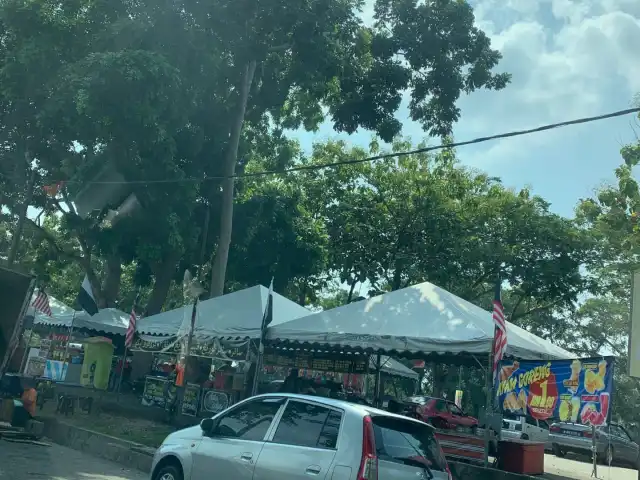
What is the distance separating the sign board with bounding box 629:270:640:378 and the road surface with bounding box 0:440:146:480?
7876mm

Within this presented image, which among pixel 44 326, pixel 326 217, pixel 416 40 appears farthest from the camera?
pixel 326 217

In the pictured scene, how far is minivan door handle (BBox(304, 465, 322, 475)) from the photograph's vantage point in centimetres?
613

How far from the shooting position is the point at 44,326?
26.2 meters

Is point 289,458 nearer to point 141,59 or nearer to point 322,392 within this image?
point 322,392

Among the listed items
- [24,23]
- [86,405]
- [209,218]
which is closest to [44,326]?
[209,218]

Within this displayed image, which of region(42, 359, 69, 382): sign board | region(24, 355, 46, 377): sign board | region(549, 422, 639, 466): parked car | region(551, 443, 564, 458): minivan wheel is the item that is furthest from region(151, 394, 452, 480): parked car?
region(551, 443, 564, 458): minivan wheel

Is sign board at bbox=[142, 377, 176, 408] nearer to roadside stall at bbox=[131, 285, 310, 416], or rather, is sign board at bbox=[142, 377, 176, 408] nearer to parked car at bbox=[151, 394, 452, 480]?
roadside stall at bbox=[131, 285, 310, 416]

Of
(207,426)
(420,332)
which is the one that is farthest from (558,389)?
(207,426)

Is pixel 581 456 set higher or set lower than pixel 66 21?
lower

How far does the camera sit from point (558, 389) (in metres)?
10.9

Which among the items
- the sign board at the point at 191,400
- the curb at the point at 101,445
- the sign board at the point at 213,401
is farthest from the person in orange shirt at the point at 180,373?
the curb at the point at 101,445

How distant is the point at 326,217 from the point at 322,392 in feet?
43.8

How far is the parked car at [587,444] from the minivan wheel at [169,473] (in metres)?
21.1

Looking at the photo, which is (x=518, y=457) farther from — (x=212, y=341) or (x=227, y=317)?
(x=212, y=341)
